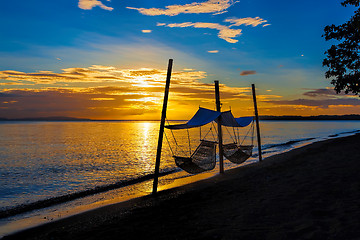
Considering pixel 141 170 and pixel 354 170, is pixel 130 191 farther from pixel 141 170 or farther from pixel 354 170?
pixel 354 170

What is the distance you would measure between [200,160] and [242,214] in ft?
21.0

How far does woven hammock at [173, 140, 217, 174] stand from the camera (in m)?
11.5

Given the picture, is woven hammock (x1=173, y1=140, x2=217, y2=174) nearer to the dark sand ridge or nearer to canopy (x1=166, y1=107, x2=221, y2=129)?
canopy (x1=166, y1=107, x2=221, y2=129)

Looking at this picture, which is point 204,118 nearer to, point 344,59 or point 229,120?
point 229,120

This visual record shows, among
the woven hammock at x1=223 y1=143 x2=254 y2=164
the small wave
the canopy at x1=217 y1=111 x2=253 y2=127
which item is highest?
the canopy at x1=217 y1=111 x2=253 y2=127

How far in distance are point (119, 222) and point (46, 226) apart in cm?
245

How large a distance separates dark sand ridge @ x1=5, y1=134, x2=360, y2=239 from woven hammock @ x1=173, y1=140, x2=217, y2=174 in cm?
246

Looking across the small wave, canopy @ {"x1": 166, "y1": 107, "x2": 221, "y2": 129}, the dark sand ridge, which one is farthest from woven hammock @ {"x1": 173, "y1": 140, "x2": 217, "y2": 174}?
the small wave

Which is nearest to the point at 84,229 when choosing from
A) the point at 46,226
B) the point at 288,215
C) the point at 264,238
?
the point at 46,226

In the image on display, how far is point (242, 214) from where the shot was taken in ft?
19.3

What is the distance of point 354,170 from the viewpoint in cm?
876

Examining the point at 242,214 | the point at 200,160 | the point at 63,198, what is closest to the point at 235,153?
the point at 200,160

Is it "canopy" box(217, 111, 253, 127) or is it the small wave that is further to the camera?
"canopy" box(217, 111, 253, 127)

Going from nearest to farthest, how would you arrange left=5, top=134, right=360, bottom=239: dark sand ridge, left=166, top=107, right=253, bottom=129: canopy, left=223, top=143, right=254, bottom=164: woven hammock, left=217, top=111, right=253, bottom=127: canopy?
1. left=5, top=134, right=360, bottom=239: dark sand ridge
2. left=166, top=107, right=253, bottom=129: canopy
3. left=217, top=111, right=253, bottom=127: canopy
4. left=223, top=143, right=254, bottom=164: woven hammock
